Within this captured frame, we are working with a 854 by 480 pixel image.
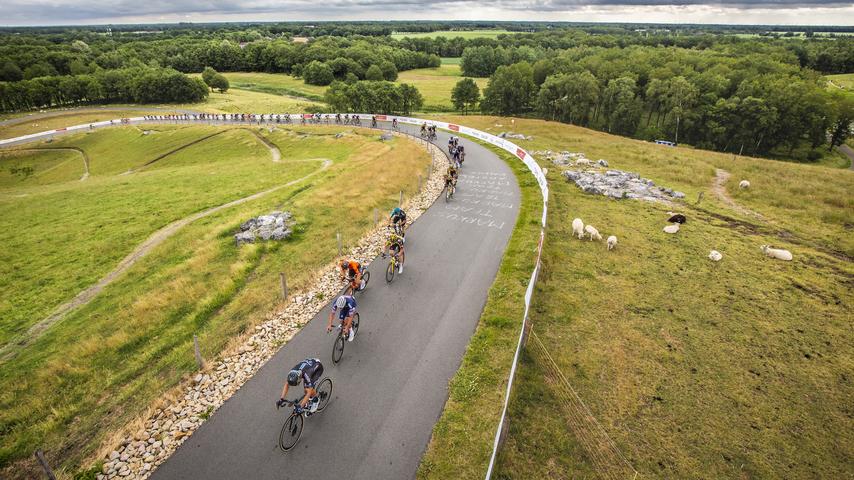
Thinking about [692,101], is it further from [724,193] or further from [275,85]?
[275,85]

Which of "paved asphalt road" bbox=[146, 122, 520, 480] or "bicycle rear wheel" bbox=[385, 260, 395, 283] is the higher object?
"bicycle rear wheel" bbox=[385, 260, 395, 283]

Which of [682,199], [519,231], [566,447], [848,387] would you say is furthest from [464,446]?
[682,199]

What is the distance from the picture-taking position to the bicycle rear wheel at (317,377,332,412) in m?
13.2

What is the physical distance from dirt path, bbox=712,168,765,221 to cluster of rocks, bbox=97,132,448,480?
33470 millimetres

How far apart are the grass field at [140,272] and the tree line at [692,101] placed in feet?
185

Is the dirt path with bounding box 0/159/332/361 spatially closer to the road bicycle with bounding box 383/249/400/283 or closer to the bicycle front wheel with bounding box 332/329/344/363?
the bicycle front wheel with bounding box 332/329/344/363

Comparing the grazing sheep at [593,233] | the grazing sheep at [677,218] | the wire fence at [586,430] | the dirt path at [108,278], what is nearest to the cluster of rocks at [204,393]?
the wire fence at [586,430]

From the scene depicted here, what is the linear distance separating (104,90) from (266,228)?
124 m

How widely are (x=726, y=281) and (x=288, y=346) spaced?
900 inches

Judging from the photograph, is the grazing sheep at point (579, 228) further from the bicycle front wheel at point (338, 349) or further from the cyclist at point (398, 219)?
the bicycle front wheel at point (338, 349)

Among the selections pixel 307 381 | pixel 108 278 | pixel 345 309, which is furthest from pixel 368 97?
pixel 307 381

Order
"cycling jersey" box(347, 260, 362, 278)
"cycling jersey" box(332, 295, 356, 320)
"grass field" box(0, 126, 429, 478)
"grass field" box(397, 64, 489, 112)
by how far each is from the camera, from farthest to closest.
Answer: "grass field" box(397, 64, 489, 112) < "cycling jersey" box(347, 260, 362, 278) < "cycling jersey" box(332, 295, 356, 320) < "grass field" box(0, 126, 429, 478)

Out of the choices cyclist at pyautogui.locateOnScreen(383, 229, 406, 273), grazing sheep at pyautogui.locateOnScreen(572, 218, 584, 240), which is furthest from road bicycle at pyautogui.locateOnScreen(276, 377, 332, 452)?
grazing sheep at pyautogui.locateOnScreen(572, 218, 584, 240)

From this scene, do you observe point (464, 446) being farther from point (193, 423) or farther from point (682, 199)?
point (682, 199)
